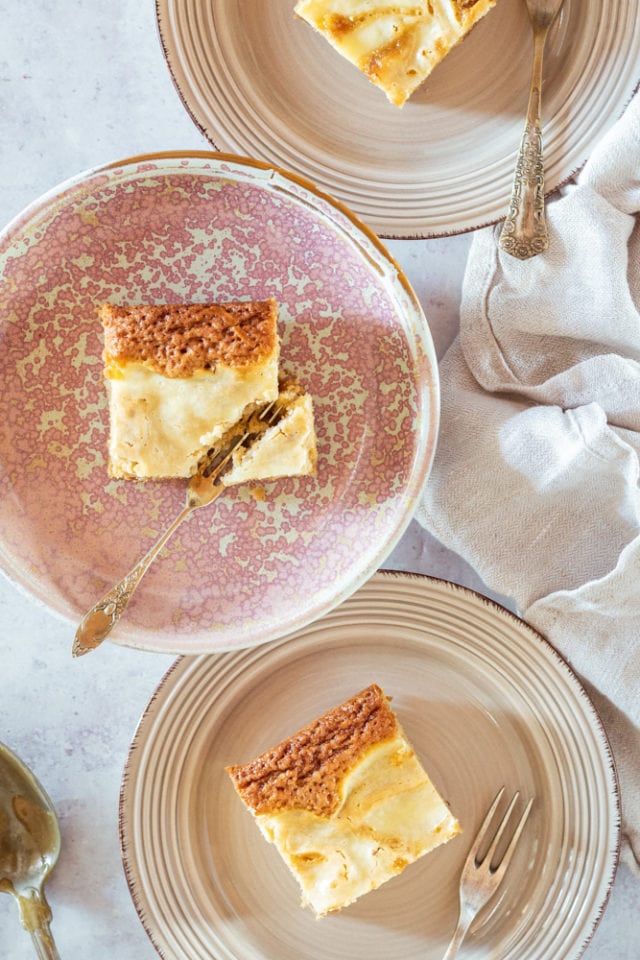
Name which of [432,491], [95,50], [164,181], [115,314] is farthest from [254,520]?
[95,50]

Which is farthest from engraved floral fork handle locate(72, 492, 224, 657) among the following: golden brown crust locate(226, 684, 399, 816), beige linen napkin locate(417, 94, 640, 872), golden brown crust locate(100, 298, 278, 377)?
beige linen napkin locate(417, 94, 640, 872)

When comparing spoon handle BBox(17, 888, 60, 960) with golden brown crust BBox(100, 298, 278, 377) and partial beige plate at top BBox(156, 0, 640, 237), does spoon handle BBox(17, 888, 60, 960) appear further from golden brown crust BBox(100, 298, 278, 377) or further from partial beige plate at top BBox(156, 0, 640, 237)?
partial beige plate at top BBox(156, 0, 640, 237)

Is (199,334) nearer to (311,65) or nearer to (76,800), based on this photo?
(311,65)

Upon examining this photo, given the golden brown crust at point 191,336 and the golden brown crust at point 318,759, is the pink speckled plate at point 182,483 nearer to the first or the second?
the golden brown crust at point 191,336

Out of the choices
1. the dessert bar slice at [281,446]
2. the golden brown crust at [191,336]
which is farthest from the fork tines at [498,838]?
the golden brown crust at [191,336]

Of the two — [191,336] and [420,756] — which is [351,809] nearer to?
[420,756]

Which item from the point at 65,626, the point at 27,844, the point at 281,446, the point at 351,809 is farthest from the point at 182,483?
the point at 27,844
